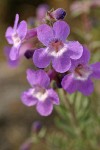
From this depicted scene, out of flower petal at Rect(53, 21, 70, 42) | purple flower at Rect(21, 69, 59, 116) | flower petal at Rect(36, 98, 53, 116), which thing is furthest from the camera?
flower petal at Rect(36, 98, 53, 116)

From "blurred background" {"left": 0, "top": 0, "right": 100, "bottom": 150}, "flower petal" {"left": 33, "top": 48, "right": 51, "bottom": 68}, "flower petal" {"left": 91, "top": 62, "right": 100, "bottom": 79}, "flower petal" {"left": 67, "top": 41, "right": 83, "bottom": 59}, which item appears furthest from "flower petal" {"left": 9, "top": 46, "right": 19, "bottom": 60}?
"blurred background" {"left": 0, "top": 0, "right": 100, "bottom": 150}

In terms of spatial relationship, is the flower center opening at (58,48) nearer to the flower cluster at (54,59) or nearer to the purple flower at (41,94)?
the flower cluster at (54,59)

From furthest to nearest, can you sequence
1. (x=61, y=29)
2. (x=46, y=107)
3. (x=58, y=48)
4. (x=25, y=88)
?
(x=25, y=88), (x=46, y=107), (x=58, y=48), (x=61, y=29)

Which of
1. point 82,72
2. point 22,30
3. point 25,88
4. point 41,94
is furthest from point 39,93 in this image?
point 25,88

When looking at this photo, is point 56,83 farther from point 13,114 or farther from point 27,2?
point 27,2

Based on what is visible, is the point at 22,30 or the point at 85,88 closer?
the point at 22,30

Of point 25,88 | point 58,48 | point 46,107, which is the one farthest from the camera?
point 25,88

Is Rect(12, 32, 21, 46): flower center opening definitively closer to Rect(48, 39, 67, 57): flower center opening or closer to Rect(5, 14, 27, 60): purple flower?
Rect(5, 14, 27, 60): purple flower

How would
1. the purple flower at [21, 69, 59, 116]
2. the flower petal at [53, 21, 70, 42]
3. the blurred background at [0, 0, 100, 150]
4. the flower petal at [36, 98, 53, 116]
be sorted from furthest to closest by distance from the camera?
1. the blurred background at [0, 0, 100, 150]
2. the flower petal at [36, 98, 53, 116]
3. the purple flower at [21, 69, 59, 116]
4. the flower petal at [53, 21, 70, 42]

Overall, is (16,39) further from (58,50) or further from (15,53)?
(58,50)

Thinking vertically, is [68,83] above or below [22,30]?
below
